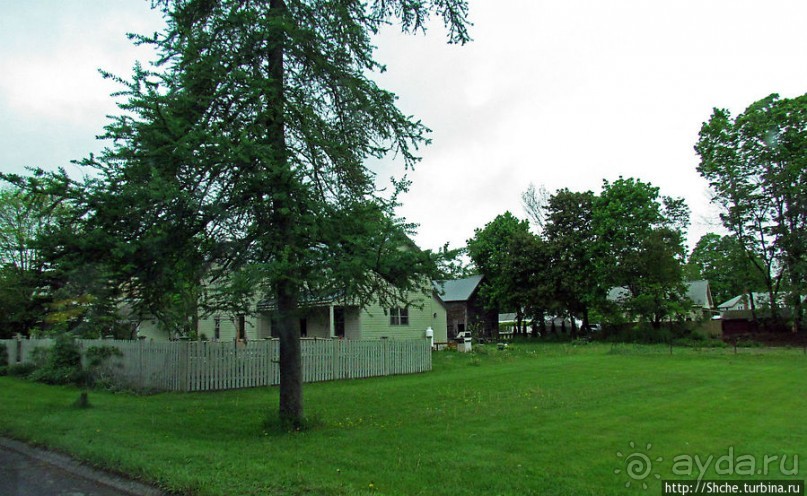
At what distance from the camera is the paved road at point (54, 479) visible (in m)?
5.83

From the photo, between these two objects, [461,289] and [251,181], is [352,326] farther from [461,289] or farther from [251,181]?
[251,181]

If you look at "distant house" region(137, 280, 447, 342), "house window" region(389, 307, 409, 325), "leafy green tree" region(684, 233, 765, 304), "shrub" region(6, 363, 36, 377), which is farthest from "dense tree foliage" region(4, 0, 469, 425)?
"leafy green tree" region(684, 233, 765, 304)

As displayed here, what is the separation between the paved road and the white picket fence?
662cm

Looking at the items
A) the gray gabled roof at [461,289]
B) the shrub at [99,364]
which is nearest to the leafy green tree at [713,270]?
the gray gabled roof at [461,289]

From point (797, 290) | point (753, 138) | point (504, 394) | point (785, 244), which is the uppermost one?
point (753, 138)

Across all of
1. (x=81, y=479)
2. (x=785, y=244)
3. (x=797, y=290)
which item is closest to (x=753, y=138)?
(x=785, y=244)

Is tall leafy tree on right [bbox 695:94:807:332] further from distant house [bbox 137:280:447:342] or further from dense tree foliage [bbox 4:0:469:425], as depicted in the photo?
dense tree foliage [bbox 4:0:469:425]

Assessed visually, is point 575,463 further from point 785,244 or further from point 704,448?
point 785,244

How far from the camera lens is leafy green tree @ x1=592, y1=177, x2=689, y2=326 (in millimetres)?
39656

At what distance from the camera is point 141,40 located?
887cm

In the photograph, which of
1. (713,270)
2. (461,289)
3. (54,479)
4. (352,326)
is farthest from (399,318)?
(713,270)

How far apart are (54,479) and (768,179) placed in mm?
43671

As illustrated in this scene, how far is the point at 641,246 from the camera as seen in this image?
4088 centimetres

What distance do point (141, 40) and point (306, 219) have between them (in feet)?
13.8
